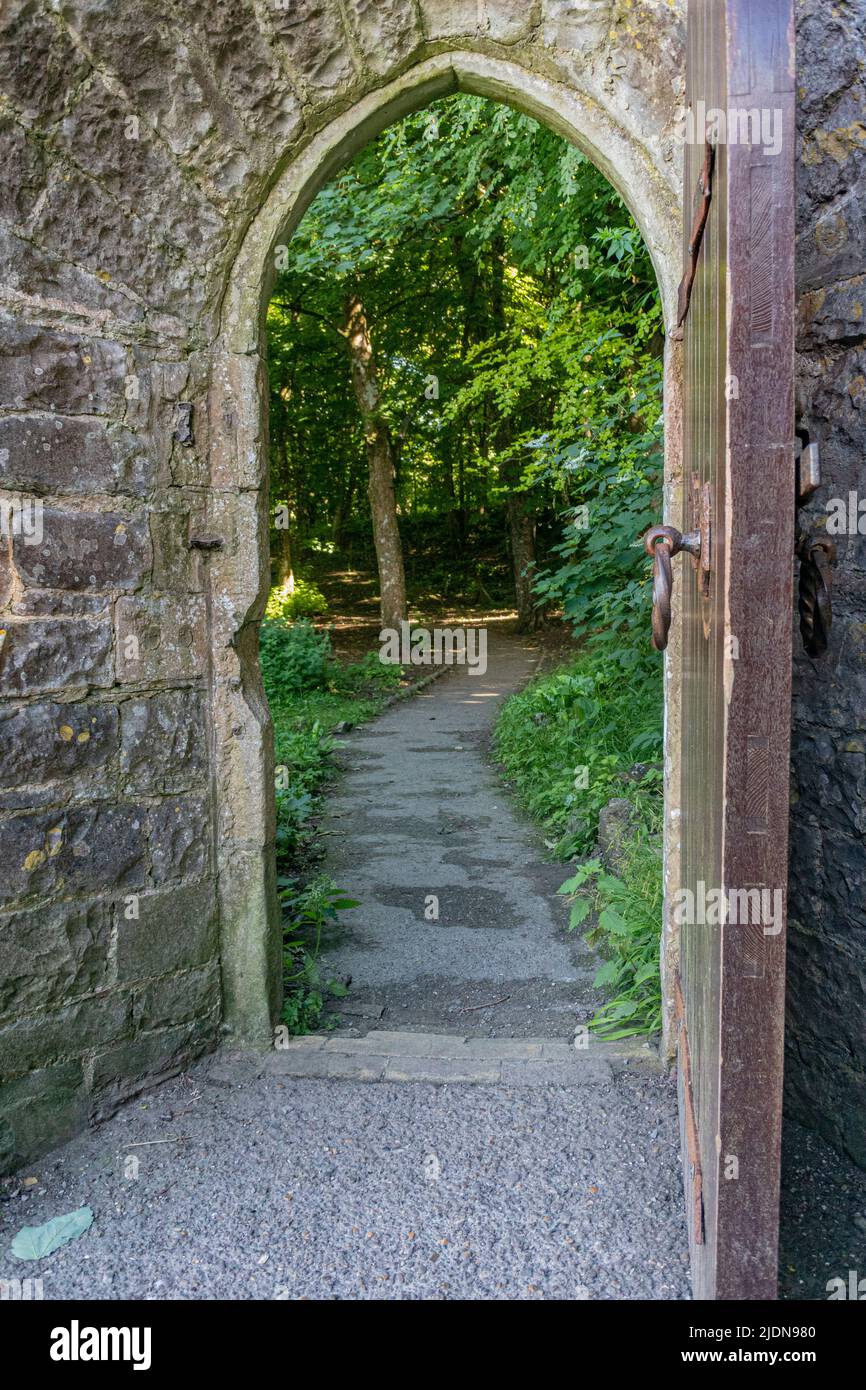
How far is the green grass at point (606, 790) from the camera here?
3.63 meters

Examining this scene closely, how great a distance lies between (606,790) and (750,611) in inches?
173

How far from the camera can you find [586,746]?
22.1ft

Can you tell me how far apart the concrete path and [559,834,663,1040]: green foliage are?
15cm

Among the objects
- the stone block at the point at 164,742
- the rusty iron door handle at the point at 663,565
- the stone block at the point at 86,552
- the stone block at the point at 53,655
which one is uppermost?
the stone block at the point at 86,552

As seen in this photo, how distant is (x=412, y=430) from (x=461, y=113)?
1186 cm

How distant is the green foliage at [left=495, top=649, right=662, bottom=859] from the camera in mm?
5520

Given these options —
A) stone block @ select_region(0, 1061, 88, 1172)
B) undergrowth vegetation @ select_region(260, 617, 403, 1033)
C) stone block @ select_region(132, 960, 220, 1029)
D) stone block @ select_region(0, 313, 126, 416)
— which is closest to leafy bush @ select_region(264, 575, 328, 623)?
undergrowth vegetation @ select_region(260, 617, 403, 1033)

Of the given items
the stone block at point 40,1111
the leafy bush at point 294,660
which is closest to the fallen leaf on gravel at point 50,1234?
the stone block at point 40,1111

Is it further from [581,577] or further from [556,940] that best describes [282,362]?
[556,940]

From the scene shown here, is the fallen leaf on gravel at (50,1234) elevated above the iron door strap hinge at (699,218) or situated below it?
below

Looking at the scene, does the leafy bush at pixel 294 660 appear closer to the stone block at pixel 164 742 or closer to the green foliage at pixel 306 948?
the green foliage at pixel 306 948

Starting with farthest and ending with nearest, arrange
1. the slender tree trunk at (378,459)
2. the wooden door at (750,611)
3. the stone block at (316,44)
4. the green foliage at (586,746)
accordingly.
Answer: the slender tree trunk at (378,459) → the green foliage at (586,746) → the stone block at (316,44) → the wooden door at (750,611)

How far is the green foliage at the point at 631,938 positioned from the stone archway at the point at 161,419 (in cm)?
72

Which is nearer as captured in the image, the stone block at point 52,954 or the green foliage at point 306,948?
the stone block at point 52,954
